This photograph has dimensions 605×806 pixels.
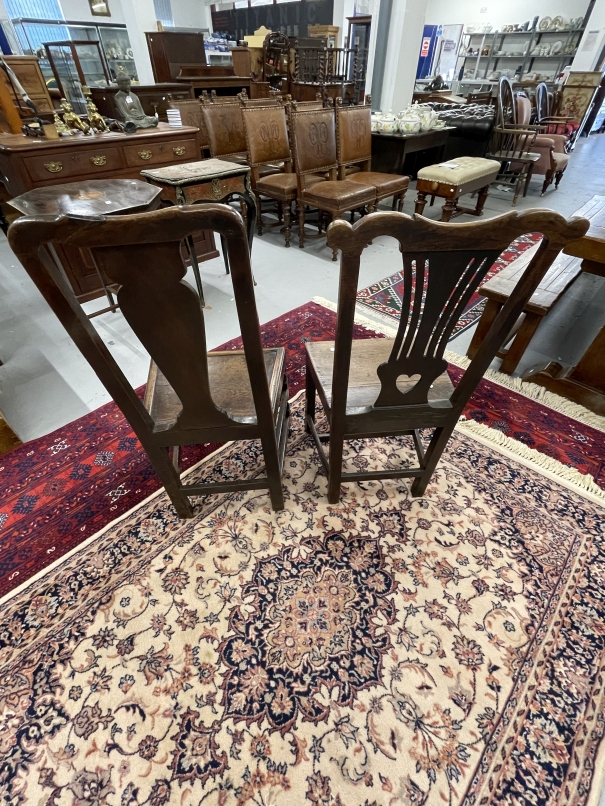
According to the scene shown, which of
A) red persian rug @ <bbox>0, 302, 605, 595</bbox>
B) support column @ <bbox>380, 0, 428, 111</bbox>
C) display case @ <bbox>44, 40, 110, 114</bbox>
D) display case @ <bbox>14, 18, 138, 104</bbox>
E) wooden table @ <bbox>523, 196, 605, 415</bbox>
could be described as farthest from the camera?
display case @ <bbox>14, 18, 138, 104</bbox>

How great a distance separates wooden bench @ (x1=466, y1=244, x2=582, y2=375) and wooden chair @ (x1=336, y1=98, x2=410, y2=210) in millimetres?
1565

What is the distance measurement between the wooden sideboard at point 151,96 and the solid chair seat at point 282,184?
5.30 ft

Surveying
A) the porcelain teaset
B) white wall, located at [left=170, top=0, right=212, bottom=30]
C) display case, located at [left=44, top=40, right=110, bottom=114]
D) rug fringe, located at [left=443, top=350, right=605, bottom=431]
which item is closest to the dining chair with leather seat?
the porcelain teaset

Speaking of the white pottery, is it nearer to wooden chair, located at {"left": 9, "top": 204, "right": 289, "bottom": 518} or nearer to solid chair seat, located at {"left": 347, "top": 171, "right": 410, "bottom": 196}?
solid chair seat, located at {"left": 347, "top": 171, "right": 410, "bottom": 196}

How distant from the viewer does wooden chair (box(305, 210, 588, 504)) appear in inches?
27.5

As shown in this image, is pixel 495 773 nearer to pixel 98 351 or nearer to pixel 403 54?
pixel 98 351

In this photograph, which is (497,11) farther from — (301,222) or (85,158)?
(85,158)

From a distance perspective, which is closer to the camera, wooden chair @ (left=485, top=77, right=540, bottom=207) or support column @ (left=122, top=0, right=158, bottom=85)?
wooden chair @ (left=485, top=77, right=540, bottom=207)

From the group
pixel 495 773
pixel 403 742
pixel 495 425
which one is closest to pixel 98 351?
pixel 403 742

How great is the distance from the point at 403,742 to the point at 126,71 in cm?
871

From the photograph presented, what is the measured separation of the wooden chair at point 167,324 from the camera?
63 centimetres

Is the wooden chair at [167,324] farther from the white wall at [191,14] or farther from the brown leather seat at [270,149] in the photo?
the white wall at [191,14]

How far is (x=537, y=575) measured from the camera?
123 centimetres

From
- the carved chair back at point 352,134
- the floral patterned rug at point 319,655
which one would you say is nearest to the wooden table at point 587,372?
the floral patterned rug at point 319,655
